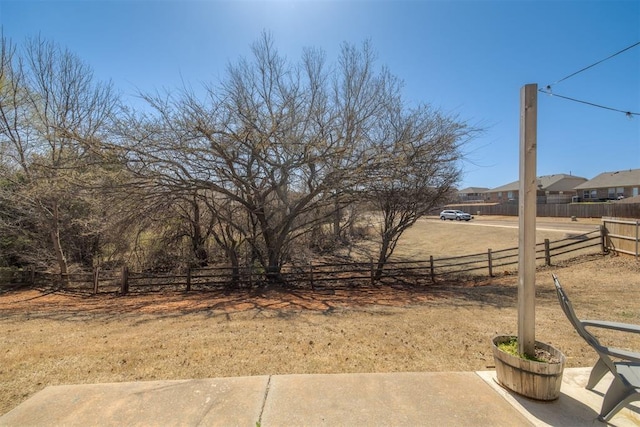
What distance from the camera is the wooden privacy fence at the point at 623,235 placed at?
1022 centimetres

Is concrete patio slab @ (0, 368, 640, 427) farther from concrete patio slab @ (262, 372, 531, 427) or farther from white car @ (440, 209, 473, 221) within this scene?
white car @ (440, 209, 473, 221)

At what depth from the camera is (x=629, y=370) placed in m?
2.40

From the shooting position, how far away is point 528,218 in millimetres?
2762

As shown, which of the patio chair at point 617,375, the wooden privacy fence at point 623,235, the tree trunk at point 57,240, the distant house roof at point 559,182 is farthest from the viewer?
the distant house roof at point 559,182

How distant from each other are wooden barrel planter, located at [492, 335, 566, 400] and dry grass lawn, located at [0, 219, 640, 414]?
0.71m

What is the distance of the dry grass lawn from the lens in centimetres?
345

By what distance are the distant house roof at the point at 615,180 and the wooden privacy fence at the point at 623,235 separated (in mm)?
41651

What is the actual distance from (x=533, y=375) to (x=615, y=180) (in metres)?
57.0

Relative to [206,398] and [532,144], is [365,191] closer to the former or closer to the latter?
[532,144]

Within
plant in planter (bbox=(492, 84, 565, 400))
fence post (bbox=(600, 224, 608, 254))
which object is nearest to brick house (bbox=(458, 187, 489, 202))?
fence post (bbox=(600, 224, 608, 254))

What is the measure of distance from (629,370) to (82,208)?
1711 cm

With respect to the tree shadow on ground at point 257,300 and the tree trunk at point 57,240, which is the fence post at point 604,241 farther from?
the tree trunk at point 57,240

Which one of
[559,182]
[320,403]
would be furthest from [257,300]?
[559,182]

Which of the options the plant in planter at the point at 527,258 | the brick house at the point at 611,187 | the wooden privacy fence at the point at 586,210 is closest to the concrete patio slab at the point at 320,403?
the plant in planter at the point at 527,258
